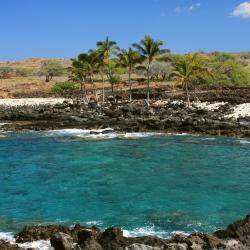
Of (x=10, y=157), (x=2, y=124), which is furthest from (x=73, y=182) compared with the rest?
(x=2, y=124)

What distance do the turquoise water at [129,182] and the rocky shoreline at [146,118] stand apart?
427 cm

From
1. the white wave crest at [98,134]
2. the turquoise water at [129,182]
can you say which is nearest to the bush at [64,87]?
the white wave crest at [98,134]

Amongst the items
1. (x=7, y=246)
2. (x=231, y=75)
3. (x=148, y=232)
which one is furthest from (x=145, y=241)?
(x=231, y=75)

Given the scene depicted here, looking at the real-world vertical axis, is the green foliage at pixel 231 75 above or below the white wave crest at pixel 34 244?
above

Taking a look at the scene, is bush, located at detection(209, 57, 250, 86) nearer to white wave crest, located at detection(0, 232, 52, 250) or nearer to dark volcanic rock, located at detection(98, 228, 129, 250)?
white wave crest, located at detection(0, 232, 52, 250)

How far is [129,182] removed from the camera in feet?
118

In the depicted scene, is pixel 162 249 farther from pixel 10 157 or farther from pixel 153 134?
pixel 153 134

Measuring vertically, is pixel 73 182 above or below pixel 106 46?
below

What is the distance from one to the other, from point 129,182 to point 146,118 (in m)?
30.5

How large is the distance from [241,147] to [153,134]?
476 inches

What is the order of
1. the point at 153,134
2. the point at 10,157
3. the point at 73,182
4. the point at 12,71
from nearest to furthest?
the point at 73,182 < the point at 10,157 < the point at 153,134 < the point at 12,71

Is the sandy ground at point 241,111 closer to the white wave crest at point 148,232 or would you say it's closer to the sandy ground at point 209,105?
the sandy ground at point 209,105

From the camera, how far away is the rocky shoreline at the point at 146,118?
5872cm

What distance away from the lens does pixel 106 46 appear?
81750 mm
